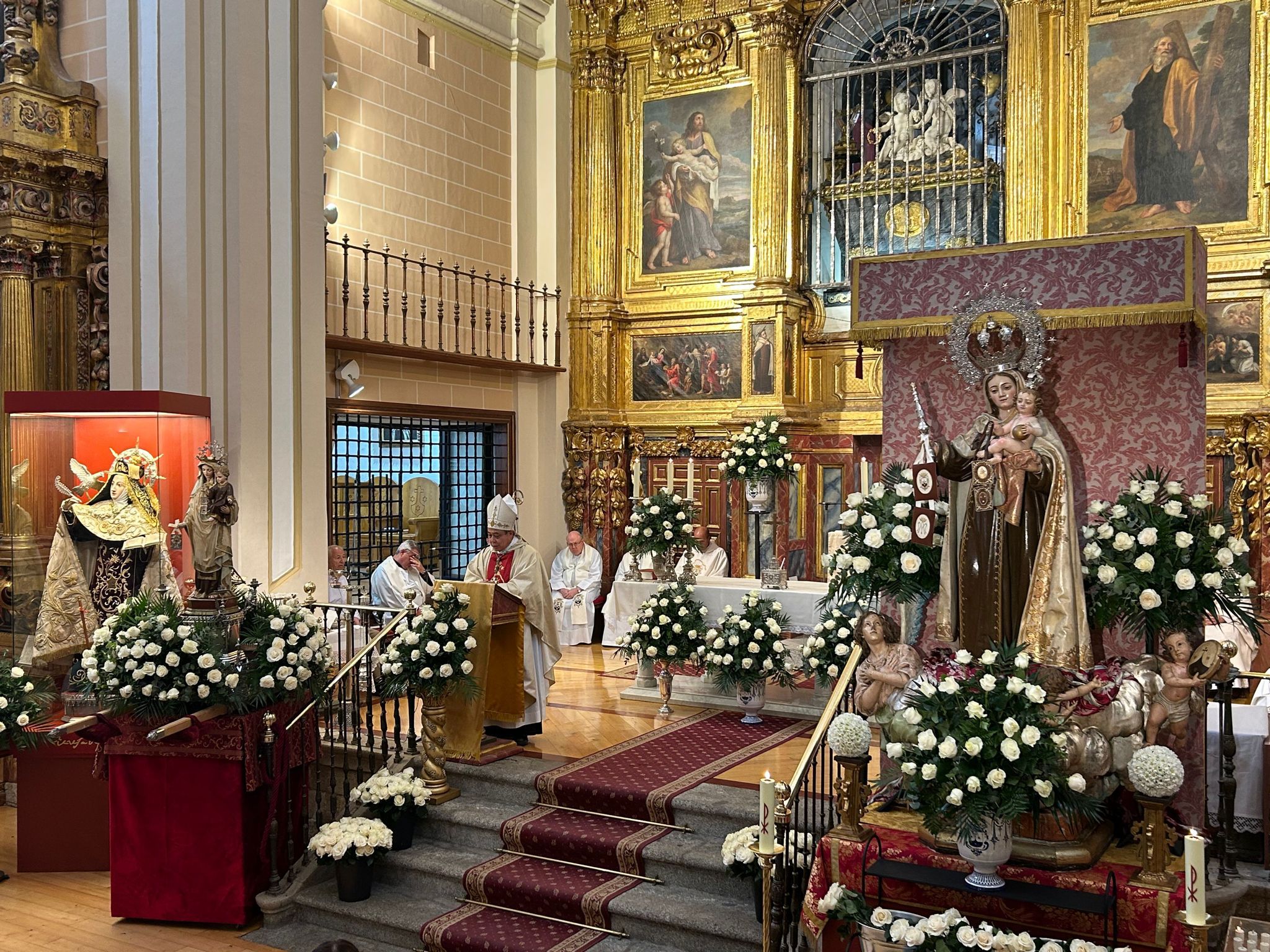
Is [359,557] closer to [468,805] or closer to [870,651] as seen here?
[468,805]

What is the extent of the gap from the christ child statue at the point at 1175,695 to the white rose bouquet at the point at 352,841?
4.47 meters

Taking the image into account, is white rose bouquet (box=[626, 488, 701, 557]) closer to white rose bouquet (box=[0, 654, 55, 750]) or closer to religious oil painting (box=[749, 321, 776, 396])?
religious oil painting (box=[749, 321, 776, 396])

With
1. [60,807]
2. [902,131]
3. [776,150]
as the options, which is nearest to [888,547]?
[60,807]

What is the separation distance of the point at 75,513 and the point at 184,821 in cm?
240

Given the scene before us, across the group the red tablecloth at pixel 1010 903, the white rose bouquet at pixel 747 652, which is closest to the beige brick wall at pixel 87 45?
the white rose bouquet at pixel 747 652

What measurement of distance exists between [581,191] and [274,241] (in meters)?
6.24

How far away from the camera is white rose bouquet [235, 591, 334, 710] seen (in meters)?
7.32

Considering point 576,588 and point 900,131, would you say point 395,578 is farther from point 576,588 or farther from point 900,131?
point 900,131

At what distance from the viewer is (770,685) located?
10.9 metres

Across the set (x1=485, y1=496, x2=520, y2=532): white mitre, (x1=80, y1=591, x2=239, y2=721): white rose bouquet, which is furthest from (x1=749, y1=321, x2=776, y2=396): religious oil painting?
(x1=80, y1=591, x2=239, y2=721): white rose bouquet

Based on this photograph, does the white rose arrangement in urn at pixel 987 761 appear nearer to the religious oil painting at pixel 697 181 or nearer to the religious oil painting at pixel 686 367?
the religious oil painting at pixel 686 367

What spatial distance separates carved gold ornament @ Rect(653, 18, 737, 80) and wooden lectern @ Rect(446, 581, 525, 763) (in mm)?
8872

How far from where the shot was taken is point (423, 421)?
13.8m

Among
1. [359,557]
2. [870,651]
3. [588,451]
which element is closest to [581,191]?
[588,451]
